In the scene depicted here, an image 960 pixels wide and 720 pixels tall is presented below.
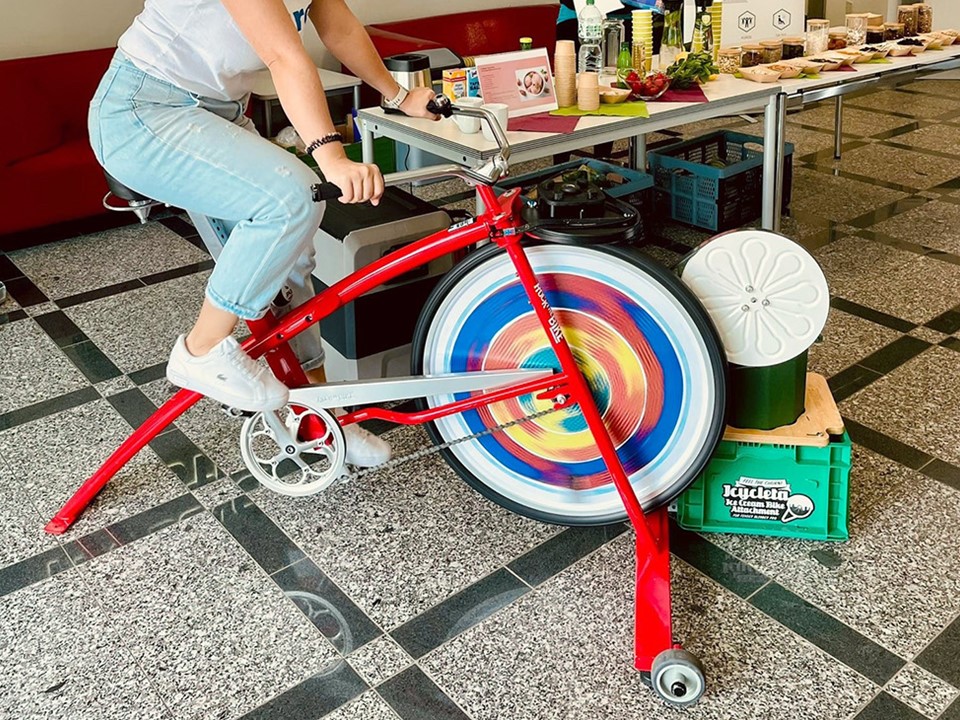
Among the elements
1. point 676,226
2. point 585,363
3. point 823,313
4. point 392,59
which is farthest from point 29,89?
point 823,313

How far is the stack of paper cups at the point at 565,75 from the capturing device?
9.90 feet

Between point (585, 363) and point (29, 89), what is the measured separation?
3.29 m

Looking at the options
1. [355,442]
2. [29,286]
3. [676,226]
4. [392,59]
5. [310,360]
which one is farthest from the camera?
[676,226]

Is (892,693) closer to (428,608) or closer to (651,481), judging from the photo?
(651,481)

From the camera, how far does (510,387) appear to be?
7.06 feet

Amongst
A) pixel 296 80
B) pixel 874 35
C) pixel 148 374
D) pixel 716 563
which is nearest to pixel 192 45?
pixel 296 80

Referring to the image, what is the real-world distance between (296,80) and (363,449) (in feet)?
3.11

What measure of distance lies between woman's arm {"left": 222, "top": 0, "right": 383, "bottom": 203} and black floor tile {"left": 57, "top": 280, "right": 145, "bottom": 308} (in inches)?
86.6

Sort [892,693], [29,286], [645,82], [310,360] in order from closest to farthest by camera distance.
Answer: [892,693] → [310,360] → [645,82] → [29,286]

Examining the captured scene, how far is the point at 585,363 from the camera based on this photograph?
216 cm

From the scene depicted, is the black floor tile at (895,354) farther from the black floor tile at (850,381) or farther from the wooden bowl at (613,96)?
the wooden bowl at (613,96)

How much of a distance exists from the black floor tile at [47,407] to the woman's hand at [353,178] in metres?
1.51

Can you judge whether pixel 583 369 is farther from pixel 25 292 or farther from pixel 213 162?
pixel 25 292

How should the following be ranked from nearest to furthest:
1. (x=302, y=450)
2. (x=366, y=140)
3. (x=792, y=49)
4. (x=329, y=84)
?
(x=302, y=450) → (x=366, y=140) → (x=792, y=49) → (x=329, y=84)
